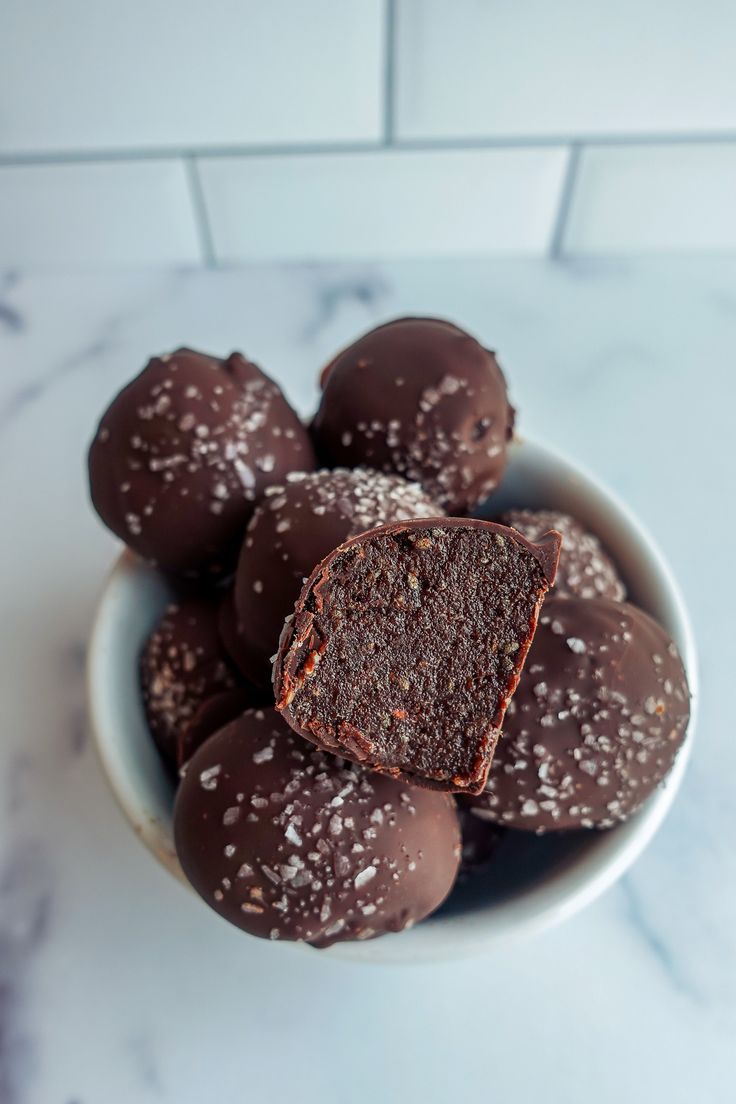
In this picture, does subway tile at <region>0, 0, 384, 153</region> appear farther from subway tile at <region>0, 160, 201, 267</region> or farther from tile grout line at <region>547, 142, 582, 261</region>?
tile grout line at <region>547, 142, 582, 261</region>

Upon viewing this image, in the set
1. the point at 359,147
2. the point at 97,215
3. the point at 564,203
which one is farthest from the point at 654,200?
the point at 97,215

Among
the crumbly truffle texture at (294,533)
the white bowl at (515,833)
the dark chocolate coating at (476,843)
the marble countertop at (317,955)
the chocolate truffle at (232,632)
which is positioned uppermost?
the crumbly truffle texture at (294,533)

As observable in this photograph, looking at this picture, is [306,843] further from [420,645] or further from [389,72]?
[389,72]

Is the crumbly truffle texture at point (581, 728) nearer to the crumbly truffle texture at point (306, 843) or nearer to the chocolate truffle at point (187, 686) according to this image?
the crumbly truffle texture at point (306, 843)

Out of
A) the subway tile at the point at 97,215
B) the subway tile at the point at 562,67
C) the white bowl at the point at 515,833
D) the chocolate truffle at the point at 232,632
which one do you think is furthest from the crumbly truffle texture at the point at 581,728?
the subway tile at the point at 97,215

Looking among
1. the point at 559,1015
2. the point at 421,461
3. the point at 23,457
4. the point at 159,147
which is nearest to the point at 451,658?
the point at 421,461

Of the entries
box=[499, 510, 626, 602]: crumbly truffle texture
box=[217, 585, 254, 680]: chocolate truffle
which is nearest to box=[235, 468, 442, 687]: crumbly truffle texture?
box=[217, 585, 254, 680]: chocolate truffle
